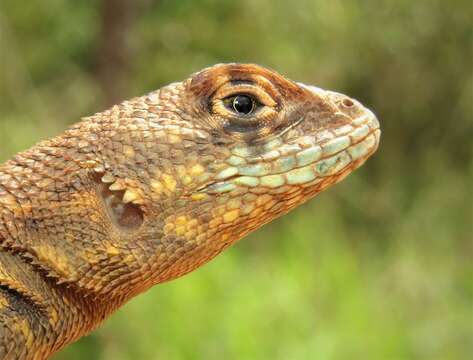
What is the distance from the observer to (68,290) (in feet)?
8.64

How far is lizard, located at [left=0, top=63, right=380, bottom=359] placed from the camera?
8.48 ft

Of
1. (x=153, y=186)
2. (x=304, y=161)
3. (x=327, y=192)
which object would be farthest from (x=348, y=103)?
(x=327, y=192)

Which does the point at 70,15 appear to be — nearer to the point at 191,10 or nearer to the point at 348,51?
the point at 191,10

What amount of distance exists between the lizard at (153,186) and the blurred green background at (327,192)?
4190 mm

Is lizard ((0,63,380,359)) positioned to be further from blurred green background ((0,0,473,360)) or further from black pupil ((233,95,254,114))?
blurred green background ((0,0,473,360))

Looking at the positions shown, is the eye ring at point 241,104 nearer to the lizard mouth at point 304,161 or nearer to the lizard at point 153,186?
the lizard at point 153,186

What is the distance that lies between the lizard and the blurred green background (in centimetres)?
419

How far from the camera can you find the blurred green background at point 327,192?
7543 millimetres

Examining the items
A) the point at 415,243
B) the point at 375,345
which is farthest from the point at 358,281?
the point at 415,243

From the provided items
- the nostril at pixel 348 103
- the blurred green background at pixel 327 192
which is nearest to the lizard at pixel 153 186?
the nostril at pixel 348 103

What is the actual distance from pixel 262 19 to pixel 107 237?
36.7 feet

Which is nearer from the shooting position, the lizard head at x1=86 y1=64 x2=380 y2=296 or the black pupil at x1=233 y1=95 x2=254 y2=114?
the lizard head at x1=86 y1=64 x2=380 y2=296

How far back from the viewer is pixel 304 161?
9.45 ft

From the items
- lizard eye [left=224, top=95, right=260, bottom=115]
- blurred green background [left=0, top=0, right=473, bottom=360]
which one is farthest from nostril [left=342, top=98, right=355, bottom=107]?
blurred green background [left=0, top=0, right=473, bottom=360]
